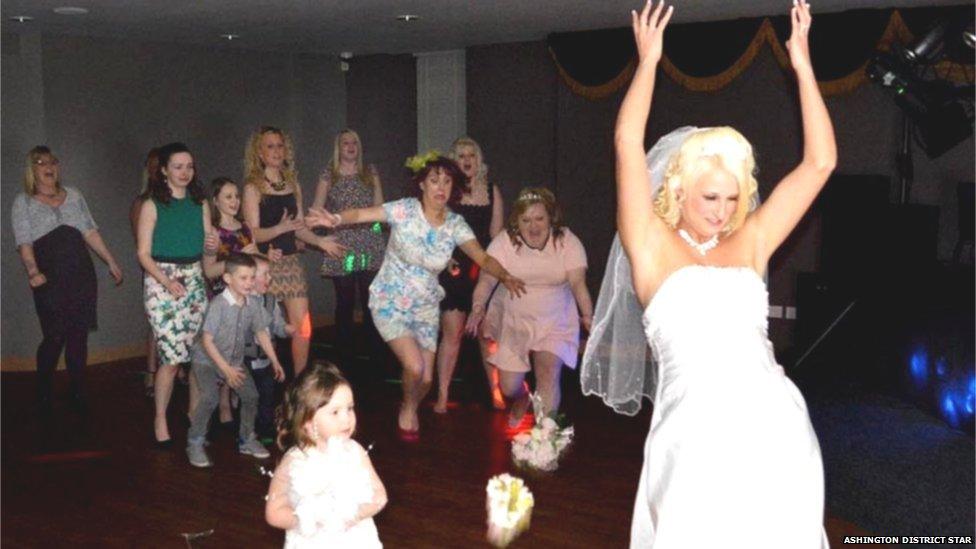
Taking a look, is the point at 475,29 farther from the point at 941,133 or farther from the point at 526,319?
the point at 941,133

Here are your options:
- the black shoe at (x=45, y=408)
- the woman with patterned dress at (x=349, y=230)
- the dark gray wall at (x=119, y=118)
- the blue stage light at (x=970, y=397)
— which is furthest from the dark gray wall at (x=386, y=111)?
the blue stage light at (x=970, y=397)

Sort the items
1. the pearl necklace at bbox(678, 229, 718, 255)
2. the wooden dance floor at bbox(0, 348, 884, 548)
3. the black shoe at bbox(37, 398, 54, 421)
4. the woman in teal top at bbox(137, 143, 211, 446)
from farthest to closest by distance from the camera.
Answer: the black shoe at bbox(37, 398, 54, 421) → the woman in teal top at bbox(137, 143, 211, 446) → the wooden dance floor at bbox(0, 348, 884, 548) → the pearl necklace at bbox(678, 229, 718, 255)

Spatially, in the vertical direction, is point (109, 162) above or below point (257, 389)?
above

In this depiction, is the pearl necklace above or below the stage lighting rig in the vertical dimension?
below

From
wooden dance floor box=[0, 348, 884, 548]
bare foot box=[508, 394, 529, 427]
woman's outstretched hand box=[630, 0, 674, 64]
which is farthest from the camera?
bare foot box=[508, 394, 529, 427]

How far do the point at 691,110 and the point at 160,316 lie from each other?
4.46 meters

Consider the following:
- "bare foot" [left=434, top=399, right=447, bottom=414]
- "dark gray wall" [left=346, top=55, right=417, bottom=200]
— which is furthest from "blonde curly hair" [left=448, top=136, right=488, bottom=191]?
"dark gray wall" [left=346, top=55, right=417, bottom=200]

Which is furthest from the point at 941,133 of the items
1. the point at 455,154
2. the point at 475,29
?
the point at 475,29

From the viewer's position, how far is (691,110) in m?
9.20

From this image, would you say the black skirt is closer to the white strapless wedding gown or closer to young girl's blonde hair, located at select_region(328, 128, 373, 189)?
young girl's blonde hair, located at select_region(328, 128, 373, 189)

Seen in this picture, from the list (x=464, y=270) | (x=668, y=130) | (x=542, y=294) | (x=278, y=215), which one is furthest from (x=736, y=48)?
(x=278, y=215)

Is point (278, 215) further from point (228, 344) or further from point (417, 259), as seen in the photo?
point (228, 344)

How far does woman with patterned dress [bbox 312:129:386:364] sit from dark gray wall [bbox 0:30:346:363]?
72.7 inches

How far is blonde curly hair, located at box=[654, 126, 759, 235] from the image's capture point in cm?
318
